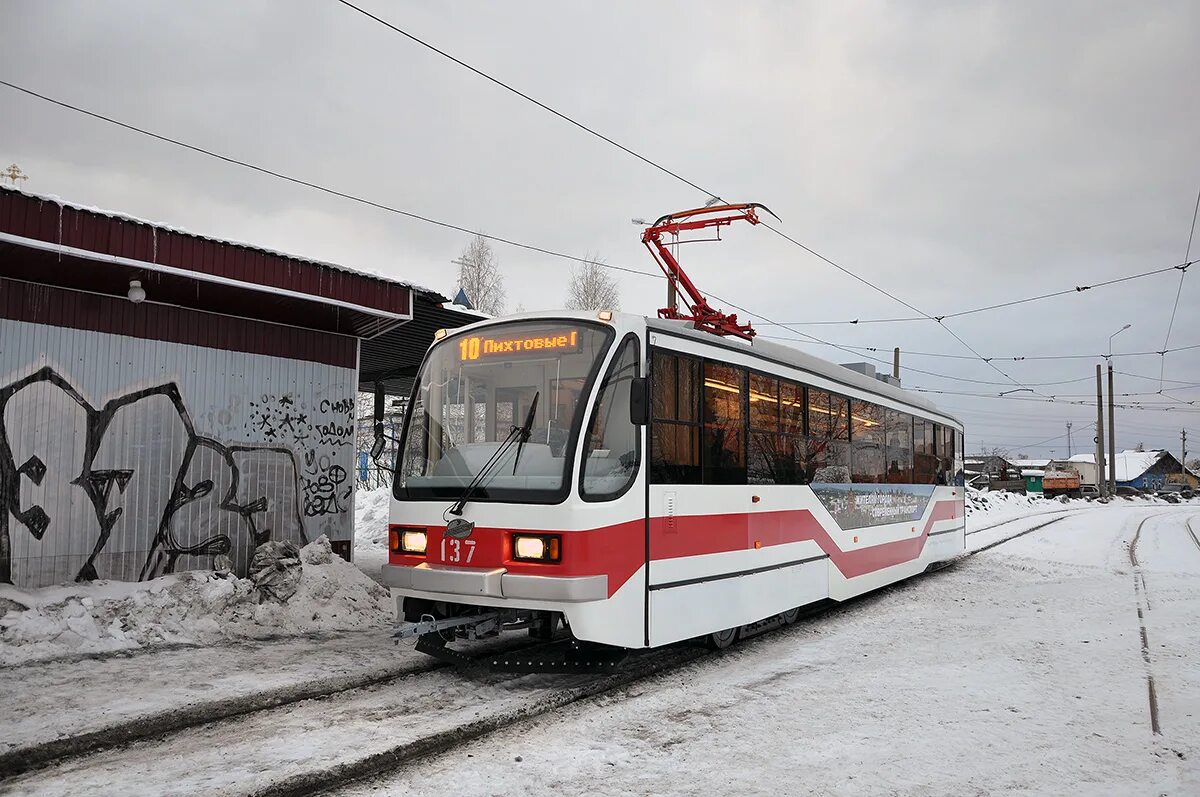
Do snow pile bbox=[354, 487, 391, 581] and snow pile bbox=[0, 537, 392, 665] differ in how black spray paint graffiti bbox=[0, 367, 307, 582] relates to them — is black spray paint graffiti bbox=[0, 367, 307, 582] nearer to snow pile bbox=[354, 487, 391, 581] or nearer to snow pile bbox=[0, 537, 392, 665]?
snow pile bbox=[0, 537, 392, 665]

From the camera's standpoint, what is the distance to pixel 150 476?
9719 millimetres

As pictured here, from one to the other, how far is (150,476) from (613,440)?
20.4 feet

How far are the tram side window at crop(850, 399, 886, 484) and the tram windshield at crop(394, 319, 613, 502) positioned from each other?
568cm

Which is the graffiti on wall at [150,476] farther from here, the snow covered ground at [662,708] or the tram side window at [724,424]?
the tram side window at [724,424]

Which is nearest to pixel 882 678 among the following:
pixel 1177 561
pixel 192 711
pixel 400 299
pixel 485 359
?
pixel 485 359

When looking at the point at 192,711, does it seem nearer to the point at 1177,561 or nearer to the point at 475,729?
the point at 475,729

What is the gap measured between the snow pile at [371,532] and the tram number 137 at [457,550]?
21.4ft

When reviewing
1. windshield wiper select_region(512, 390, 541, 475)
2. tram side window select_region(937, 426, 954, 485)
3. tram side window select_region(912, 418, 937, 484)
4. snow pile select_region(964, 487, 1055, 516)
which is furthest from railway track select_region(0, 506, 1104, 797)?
snow pile select_region(964, 487, 1055, 516)

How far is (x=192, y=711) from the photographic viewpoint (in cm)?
592

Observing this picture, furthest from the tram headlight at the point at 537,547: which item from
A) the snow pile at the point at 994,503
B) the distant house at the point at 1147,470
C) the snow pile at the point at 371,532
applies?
the distant house at the point at 1147,470

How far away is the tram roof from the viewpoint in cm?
753

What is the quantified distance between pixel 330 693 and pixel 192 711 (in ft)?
3.28

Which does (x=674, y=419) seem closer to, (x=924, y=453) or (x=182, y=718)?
(x=182, y=718)

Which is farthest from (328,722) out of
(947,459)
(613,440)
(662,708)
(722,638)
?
(947,459)
